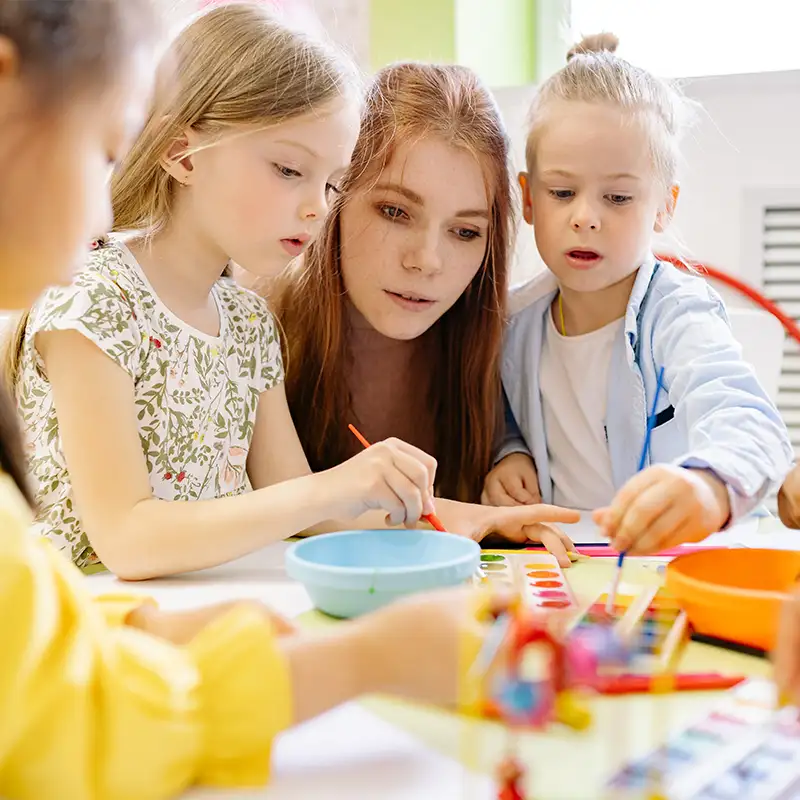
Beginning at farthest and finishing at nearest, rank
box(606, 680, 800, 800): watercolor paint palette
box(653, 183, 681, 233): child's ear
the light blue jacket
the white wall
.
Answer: the white wall, box(653, 183, 681, 233): child's ear, the light blue jacket, box(606, 680, 800, 800): watercolor paint palette

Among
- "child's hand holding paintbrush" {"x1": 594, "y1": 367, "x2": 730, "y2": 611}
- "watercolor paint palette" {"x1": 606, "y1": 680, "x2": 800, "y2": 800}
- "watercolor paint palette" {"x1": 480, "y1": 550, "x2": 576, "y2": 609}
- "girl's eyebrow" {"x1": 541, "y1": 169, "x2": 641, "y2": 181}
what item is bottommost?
"watercolor paint palette" {"x1": 480, "y1": 550, "x2": 576, "y2": 609}

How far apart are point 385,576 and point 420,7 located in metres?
1.56

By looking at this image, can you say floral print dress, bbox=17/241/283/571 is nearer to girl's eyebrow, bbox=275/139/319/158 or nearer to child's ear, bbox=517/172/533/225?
girl's eyebrow, bbox=275/139/319/158

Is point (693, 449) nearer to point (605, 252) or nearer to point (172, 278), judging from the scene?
point (605, 252)

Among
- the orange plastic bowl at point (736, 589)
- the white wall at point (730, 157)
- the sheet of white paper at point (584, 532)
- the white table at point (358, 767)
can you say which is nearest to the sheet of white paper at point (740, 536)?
the sheet of white paper at point (584, 532)

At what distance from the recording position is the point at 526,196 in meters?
1.32

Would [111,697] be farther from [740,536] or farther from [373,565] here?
[740,536]

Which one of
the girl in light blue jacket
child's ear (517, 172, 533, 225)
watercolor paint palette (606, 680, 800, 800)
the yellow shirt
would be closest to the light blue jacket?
the girl in light blue jacket

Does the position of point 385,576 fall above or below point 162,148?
below

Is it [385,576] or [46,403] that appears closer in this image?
[385,576]

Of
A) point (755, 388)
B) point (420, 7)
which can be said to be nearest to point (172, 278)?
point (755, 388)

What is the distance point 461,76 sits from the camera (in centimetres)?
126

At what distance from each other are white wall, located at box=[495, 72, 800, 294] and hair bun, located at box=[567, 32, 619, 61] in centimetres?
56

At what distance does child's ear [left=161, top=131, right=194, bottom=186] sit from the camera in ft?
3.27
